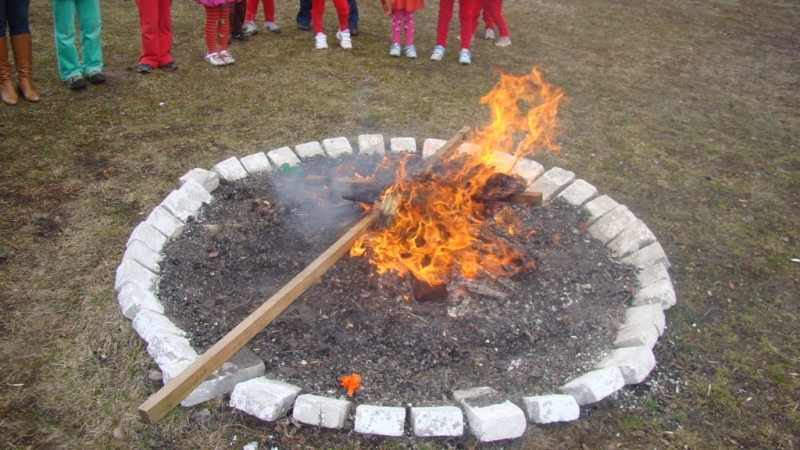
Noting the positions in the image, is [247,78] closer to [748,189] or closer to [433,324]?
[433,324]

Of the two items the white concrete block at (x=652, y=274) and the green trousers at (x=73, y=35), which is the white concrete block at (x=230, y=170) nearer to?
the green trousers at (x=73, y=35)

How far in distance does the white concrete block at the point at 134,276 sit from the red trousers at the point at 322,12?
4902 millimetres

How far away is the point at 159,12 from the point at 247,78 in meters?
1.22

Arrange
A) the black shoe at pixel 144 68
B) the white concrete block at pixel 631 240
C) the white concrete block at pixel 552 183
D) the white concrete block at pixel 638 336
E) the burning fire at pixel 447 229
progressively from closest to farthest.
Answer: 1. the white concrete block at pixel 638 336
2. the burning fire at pixel 447 229
3. the white concrete block at pixel 631 240
4. the white concrete block at pixel 552 183
5. the black shoe at pixel 144 68

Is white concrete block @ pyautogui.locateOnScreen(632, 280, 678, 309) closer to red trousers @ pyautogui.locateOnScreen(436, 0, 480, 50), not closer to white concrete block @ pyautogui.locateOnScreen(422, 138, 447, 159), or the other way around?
white concrete block @ pyautogui.locateOnScreen(422, 138, 447, 159)

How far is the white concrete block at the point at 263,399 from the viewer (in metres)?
2.76

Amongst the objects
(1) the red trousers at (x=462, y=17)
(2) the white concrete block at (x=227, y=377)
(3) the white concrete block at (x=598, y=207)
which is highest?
(1) the red trousers at (x=462, y=17)

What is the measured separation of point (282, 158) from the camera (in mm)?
4727

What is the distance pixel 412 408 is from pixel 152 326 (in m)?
1.49

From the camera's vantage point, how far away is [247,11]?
7.92m

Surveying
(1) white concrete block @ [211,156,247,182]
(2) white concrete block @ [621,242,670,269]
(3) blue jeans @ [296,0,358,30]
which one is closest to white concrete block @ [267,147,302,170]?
(1) white concrete block @ [211,156,247,182]

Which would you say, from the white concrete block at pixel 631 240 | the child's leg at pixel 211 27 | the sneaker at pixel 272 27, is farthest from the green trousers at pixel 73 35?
the white concrete block at pixel 631 240

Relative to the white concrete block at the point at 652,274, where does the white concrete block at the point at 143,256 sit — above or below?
below

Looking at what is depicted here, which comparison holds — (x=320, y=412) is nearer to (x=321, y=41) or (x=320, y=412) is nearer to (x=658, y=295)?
(x=658, y=295)
